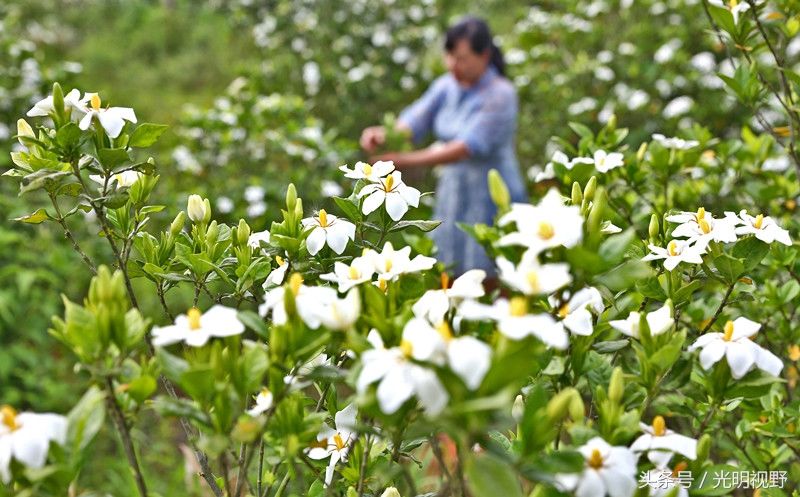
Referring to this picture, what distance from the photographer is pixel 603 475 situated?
705mm

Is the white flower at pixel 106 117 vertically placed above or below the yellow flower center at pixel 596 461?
above

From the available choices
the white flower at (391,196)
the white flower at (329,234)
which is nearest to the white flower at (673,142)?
the white flower at (391,196)

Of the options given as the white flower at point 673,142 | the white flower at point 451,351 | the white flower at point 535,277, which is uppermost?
the white flower at point 535,277

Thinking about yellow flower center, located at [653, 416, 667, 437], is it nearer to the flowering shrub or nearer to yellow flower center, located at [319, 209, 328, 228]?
the flowering shrub

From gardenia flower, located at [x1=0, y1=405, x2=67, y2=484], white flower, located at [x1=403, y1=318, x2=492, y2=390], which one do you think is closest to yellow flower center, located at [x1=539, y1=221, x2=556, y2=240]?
white flower, located at [x1=403, y1=318, x2=492, y2=390]

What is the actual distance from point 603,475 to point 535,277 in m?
0.21

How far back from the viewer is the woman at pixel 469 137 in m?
3.12

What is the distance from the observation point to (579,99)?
4.11 meters

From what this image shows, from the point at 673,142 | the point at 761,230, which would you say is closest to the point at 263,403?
the point at 761,230

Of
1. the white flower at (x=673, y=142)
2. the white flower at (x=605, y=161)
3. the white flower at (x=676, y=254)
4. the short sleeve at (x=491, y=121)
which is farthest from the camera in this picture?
the short sleeve at (x=491, y=121)

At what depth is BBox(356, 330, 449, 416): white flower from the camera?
2.06 feet

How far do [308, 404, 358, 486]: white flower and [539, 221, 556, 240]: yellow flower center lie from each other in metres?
0.37

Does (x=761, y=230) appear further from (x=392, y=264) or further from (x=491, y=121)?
(x=491, y=121)

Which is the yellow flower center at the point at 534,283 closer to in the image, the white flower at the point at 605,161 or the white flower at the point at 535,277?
the white flower at the point at 535,277
